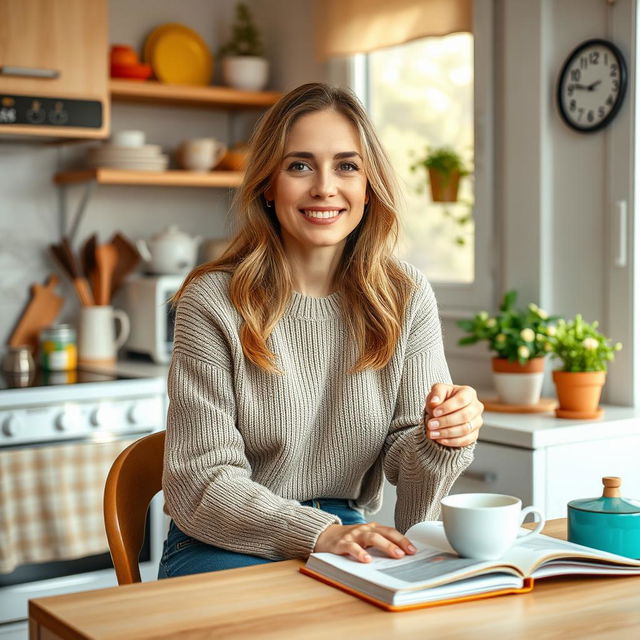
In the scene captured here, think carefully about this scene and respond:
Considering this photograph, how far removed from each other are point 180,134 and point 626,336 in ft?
6.42

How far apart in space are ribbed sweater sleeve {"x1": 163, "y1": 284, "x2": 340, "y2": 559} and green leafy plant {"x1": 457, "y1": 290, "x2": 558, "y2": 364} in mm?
1223

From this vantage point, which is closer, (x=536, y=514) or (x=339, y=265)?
(x=536, y=514)

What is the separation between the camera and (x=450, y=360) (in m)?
3.38

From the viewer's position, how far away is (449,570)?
1.24 metres

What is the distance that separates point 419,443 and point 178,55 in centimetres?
257

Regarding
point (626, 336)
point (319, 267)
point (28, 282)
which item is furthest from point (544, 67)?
point (28, 282)

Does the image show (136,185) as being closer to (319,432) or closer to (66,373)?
(66,373)

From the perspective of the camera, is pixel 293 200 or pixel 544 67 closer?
pixel 293 200

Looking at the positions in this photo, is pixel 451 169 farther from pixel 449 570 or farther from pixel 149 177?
pixel 449 570

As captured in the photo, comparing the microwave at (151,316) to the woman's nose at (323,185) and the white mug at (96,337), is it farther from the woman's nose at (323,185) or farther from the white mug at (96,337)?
the woman's nose at (323,185)

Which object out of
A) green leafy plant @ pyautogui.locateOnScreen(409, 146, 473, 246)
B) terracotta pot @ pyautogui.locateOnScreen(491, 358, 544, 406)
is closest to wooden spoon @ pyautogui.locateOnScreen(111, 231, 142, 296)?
green leafy plant @ pyautogui.locateOnScreen(409, 146, 473, 246)

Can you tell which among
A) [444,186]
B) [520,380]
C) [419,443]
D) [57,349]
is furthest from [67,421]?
[419,443]

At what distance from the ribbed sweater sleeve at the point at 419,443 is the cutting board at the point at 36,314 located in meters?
2.08

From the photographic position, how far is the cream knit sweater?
160 cm
